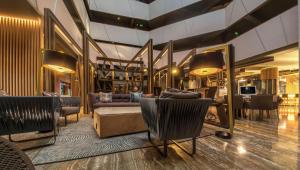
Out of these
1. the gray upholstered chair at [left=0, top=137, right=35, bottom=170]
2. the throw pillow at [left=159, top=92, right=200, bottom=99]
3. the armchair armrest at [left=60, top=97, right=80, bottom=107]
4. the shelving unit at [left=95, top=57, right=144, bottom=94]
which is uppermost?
the shelving unit at [left=95, top=57, right=144, bottom=94]

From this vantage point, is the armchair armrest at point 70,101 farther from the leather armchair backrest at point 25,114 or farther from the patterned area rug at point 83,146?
the leather armchair backrest at point 25,114

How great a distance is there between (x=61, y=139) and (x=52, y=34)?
11.6 ft

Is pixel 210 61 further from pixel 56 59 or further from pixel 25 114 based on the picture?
pixel 56 59

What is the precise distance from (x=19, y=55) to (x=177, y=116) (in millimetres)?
5211

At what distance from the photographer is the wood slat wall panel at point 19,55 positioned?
13.7 feet

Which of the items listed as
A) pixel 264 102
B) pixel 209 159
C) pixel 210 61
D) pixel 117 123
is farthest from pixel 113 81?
pixel 264 102

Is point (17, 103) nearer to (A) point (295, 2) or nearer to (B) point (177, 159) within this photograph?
(B) point (177, 159)

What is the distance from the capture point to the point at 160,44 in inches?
469

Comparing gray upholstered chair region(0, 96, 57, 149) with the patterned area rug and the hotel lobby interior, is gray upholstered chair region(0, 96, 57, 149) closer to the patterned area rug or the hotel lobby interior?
the hotel lobby interior

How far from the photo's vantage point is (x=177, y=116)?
175 centimetres

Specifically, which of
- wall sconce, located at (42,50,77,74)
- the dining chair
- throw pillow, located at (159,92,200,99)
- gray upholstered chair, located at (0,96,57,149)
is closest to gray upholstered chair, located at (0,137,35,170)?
throw pillow, located at (159,92,200,99)

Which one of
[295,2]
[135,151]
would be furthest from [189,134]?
[295,2]

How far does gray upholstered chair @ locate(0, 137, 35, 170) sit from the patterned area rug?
1.42m

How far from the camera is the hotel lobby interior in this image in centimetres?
174
